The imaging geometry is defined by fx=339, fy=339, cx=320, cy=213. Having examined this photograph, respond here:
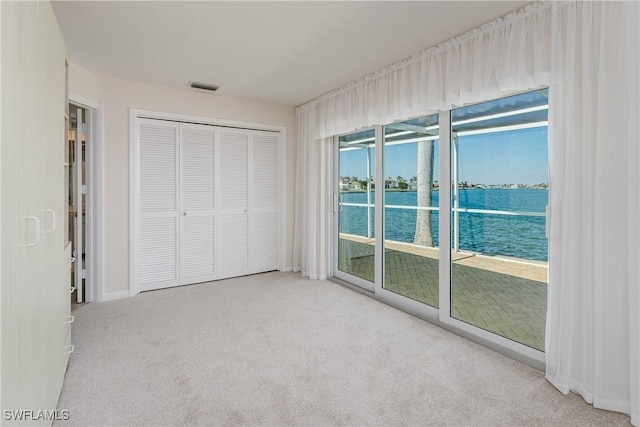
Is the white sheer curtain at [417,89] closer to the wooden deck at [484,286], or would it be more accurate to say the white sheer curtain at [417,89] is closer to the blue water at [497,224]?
the blue water at [497,224]

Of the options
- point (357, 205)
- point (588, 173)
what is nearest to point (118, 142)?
point (357, 205)

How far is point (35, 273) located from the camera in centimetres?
138

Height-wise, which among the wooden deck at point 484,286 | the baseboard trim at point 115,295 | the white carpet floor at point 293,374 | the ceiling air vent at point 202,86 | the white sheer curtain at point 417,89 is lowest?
the white carpet floor at point 293,374

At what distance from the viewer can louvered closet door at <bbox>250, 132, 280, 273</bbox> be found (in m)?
4.98

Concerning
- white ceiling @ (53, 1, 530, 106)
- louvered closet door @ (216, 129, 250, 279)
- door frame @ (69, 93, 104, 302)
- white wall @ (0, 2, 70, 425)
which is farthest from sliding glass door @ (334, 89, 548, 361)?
door frame @ (69, 93, 104, 302)

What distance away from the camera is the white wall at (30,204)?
1.06 meters

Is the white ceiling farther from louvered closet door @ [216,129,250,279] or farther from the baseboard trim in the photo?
the baseboard trim

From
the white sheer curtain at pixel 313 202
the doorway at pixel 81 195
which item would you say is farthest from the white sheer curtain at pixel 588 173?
the doorway at pixel 81 195

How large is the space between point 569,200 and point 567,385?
1.14 m

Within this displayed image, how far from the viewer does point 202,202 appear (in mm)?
4555

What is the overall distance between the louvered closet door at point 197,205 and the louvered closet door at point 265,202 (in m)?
0.60

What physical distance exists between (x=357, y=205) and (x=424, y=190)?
3.99 ft

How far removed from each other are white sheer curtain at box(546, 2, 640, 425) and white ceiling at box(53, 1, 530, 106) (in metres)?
0.62

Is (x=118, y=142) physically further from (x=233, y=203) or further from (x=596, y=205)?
(x=596, y=205)
